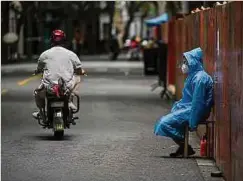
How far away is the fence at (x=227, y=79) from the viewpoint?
7.69 metres

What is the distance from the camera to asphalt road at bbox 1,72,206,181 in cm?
939

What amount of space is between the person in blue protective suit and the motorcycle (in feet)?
8.11

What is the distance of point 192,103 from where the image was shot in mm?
10234

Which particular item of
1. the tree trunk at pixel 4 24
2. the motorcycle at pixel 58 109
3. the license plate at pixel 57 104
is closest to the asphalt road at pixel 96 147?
the motorcycle at pixel 58 109

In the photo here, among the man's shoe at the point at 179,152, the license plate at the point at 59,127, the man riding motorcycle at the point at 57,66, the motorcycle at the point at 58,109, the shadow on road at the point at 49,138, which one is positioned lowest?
the shadow on road at the point at 49,138

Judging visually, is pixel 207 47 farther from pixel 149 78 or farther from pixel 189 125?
pixel 149 78

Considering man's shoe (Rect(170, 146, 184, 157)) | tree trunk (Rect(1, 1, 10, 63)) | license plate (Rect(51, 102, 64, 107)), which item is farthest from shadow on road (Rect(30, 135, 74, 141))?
tree trunk (Rect(1, 1, 10, 63))

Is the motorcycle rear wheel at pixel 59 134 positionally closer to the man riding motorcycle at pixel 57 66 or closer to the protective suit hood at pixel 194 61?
the man riding motorcycle at pixel 57 66

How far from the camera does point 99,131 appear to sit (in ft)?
45.3

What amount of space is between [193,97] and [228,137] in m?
1.76

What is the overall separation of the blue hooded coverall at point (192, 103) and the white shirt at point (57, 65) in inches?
101

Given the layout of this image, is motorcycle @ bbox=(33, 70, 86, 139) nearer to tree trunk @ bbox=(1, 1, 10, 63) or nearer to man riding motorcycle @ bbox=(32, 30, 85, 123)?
man riding motorcycle @ bbox=(32, 30, 85, 123)

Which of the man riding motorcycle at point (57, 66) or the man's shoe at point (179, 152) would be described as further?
the man riding motorcycle at point (57, 66)

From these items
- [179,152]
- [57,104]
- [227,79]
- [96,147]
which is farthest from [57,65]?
[227,79]
